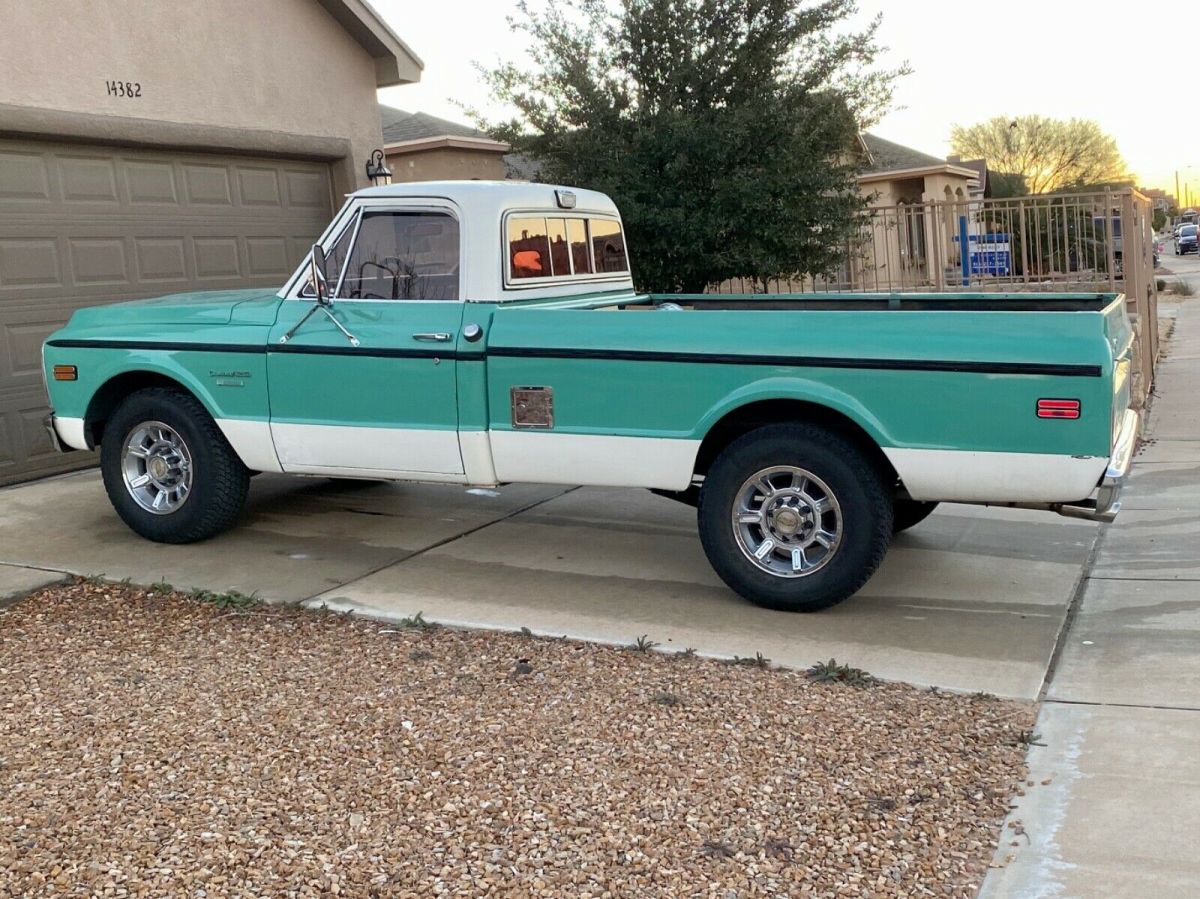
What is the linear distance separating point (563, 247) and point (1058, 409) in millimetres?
2994

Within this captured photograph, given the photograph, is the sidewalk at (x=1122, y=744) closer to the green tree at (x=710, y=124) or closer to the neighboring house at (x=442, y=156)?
the green tree at (x=710, y=124)

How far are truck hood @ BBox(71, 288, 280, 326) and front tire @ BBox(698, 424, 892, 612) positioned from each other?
8.87 ft

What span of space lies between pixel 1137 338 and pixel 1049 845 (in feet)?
29.5

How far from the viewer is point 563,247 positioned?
6887 mm

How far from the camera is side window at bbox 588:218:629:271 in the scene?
732cm

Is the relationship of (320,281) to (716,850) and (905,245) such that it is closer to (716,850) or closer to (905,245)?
(716,850)

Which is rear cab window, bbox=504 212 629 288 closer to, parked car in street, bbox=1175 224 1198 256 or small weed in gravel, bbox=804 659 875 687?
small weed in gravel, bbox=804 659 875 687

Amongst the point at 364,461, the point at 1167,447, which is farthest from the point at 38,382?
the point at 1167,447

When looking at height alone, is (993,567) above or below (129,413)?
below

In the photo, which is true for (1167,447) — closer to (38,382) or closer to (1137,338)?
(1137,338)

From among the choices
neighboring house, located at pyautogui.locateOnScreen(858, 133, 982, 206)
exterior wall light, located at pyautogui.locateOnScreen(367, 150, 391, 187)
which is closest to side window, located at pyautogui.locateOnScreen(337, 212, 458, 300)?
exterior wall light, located at pyautogui.locateOnScreen(367, 150, 391, 187)

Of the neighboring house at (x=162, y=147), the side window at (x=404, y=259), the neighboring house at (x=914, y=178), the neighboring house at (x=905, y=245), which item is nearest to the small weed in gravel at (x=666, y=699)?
the side window at (x=404, y=259)

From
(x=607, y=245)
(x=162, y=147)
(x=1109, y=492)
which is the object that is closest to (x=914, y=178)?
(x=162, y=147)

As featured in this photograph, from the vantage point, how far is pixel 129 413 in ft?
22.5
